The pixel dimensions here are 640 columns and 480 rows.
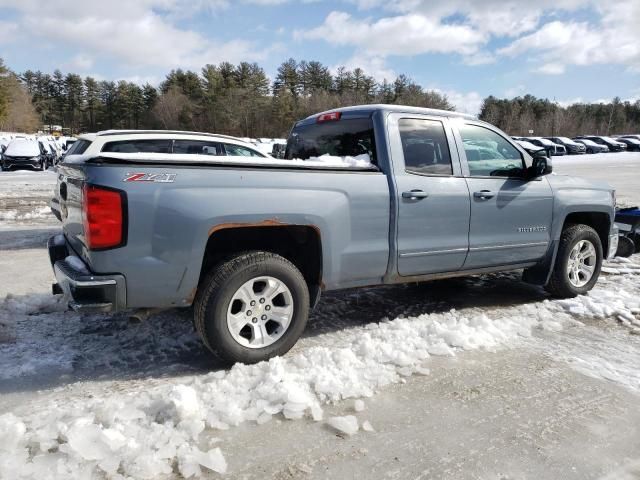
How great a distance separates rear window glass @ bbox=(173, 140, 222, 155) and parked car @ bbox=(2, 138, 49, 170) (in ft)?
62.4

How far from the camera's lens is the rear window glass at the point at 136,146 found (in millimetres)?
8352

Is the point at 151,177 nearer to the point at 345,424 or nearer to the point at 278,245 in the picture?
the point at 278,245

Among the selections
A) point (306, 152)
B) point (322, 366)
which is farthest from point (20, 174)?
point (322, 366)

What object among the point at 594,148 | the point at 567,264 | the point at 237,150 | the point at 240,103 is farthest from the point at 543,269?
the point at 240,103

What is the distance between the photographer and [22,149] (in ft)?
79.6

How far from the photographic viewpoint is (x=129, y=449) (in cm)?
246

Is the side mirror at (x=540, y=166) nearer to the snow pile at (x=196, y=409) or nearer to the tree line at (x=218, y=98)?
the snow pile at (x=196, y=409)

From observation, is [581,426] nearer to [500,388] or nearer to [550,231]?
[500,388]

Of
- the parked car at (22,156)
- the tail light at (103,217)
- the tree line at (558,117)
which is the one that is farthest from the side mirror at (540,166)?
the tree line at (558,117)

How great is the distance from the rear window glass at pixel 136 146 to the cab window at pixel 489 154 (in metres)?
6.10

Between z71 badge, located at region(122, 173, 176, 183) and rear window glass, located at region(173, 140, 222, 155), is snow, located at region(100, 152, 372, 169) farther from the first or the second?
rear window glass, located at region(173, 140, 222, 155)

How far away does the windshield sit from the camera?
2401 centimetres

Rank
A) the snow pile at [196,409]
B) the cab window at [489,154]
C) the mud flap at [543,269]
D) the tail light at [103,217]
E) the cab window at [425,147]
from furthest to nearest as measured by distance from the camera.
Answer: the mud flap at [543,269]
the cab window at [489,154]
the cab window at [425,147]
the tail light at [103,217]
the snow pile at [196,409]

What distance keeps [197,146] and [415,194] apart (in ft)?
21.4
